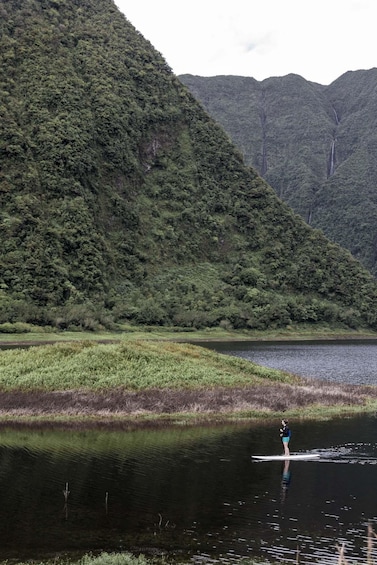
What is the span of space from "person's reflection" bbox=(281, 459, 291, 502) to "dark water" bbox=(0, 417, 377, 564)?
11cm

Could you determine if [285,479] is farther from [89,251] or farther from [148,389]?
[89,251]

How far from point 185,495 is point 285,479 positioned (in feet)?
21.3

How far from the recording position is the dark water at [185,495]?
2319 centimetres

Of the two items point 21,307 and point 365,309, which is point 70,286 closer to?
point 21,307

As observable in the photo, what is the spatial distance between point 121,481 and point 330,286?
177 meters

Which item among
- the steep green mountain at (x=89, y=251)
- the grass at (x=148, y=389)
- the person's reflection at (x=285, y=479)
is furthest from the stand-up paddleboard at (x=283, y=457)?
the steep green mountain at (x=89, y=251)

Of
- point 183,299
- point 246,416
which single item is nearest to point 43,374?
point 246,416

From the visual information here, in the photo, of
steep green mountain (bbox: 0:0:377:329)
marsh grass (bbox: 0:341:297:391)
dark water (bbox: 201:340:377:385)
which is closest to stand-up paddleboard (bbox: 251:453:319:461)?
marsh grass (bbox: 0:341:297:391)

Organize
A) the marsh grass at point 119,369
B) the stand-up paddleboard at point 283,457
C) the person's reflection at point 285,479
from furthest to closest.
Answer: the marsh grass at point 119,369
the stand-up paddleboard at point 283,457
the person's reflection at point 285,479

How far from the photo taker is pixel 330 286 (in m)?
200

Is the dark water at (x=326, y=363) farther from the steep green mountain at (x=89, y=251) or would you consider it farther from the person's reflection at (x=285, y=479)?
the steep green mountain at (x=89, y=251)

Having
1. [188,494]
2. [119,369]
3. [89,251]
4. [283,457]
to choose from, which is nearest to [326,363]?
[119,369]

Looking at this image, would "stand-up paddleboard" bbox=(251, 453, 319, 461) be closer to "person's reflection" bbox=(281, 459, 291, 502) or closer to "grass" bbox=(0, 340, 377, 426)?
"person's reflection" bbox=(281, 459, 291, 502)

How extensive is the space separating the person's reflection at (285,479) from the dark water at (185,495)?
4.3 inches
